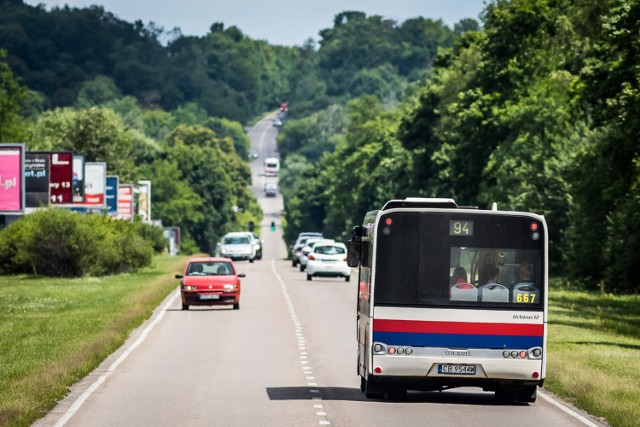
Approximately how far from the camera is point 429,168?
102125mm

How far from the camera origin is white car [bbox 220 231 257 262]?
9112 cm

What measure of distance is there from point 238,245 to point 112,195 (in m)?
7.59

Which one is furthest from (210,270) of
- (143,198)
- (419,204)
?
(143,198)

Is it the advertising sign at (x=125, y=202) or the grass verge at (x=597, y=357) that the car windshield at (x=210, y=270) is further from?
the advertising sign at (x=125, y=202)

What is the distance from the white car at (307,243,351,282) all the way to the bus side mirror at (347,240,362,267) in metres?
43.1

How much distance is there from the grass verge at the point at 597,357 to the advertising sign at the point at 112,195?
1716 inches

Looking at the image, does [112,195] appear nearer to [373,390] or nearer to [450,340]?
[373,390]

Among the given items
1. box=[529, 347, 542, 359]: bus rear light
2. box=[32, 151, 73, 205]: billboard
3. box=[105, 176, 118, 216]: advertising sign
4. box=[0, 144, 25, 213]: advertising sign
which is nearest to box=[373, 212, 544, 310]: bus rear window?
box=[529, 347, 542, 359]: bus rear light

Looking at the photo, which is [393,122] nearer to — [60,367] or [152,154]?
[152,154]

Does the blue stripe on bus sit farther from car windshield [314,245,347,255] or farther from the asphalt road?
car windshield [314,245,347,255]

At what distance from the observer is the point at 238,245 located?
91.7 metres

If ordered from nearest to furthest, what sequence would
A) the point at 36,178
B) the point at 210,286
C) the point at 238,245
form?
1. the point at 210,286
2. the point at 36,178
3. the point at 238,245


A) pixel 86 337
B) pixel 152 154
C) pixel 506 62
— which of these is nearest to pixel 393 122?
pixel 152 154

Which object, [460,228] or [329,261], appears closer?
[460,228]
